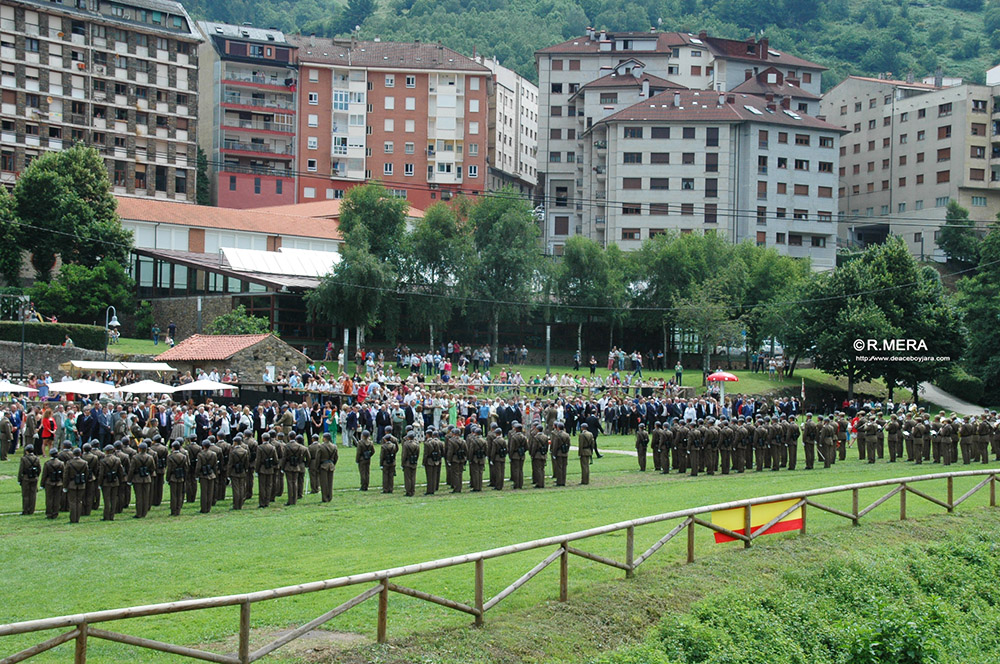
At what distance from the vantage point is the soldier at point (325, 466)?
22.7 m

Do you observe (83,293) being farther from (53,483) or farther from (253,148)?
(253,148)

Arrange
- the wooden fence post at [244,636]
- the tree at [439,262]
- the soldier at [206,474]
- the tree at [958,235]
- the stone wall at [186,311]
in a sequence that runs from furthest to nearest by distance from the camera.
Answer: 1. the tree at [958,235]
2. the tree at [439,262]
3. the stone wall at [186,311]
4. the soldier at [206,474]
5. the wooden fence post at [244,636]

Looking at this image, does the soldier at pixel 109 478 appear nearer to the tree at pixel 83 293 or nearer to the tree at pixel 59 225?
the tree at pixel 83 293

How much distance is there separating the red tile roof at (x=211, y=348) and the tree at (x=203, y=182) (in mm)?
58591

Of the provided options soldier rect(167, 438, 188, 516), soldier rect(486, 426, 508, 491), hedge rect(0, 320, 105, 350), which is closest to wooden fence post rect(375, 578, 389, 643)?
soldier rect(167, 438, 188, 516)

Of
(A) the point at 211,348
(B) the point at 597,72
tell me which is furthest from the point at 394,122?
(A) the point at 211,348

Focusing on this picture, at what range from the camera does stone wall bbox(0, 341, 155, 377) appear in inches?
1927

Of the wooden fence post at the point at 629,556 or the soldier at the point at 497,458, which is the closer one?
the wooden fence post at the point at 629,556

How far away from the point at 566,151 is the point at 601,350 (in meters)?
41.7

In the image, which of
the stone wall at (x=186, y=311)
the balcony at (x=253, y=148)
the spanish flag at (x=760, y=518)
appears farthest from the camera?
the balcony at (x=253, y=148)

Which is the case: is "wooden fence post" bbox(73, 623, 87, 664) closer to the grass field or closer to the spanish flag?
the grass field

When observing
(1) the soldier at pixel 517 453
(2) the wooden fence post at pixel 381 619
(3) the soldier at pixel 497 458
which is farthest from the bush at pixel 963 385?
(2) the wooden fence post at pixel 381 619

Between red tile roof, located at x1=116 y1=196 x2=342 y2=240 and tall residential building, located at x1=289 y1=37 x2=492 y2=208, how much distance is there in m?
24.8

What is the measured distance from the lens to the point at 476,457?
963 inches
